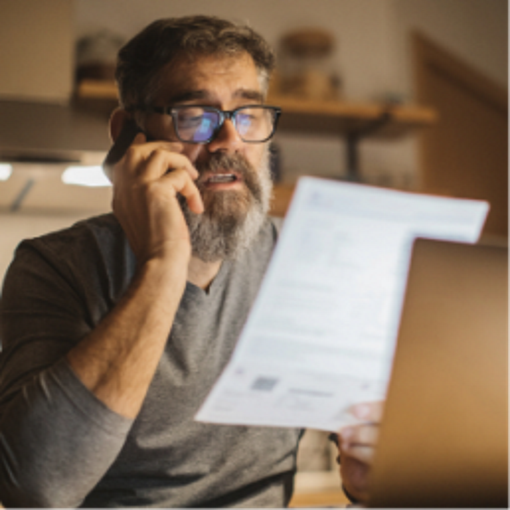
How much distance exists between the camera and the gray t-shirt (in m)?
0.64

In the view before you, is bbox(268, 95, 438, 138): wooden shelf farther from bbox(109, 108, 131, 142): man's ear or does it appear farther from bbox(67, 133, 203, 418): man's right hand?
bbox(67, 133, 203, 418): man's right hand

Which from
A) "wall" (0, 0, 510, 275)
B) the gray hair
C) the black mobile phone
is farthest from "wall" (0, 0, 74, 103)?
the black mobile phone

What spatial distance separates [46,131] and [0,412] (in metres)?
1.30

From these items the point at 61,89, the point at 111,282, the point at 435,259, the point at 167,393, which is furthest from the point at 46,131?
the point at 435,259

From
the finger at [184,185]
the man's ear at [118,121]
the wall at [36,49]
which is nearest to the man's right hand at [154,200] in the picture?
the finger at [184,185]

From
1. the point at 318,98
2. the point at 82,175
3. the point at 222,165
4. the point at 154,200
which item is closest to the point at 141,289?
the point at 154,200

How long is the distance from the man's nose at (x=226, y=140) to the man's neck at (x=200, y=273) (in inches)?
8.2

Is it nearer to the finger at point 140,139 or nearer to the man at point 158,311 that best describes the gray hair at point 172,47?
the man at point 158,311

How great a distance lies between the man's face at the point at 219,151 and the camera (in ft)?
3.22

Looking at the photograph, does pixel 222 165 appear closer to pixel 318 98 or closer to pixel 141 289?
pixel 141 289

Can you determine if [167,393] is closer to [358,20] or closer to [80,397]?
[80,397]

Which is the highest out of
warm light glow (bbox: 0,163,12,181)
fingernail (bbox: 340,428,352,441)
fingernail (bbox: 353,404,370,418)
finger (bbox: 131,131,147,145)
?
finger (bbox: 131,131,147,145)

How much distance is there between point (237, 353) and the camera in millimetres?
639

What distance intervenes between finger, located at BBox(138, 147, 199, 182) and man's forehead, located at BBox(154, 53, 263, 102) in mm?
172
